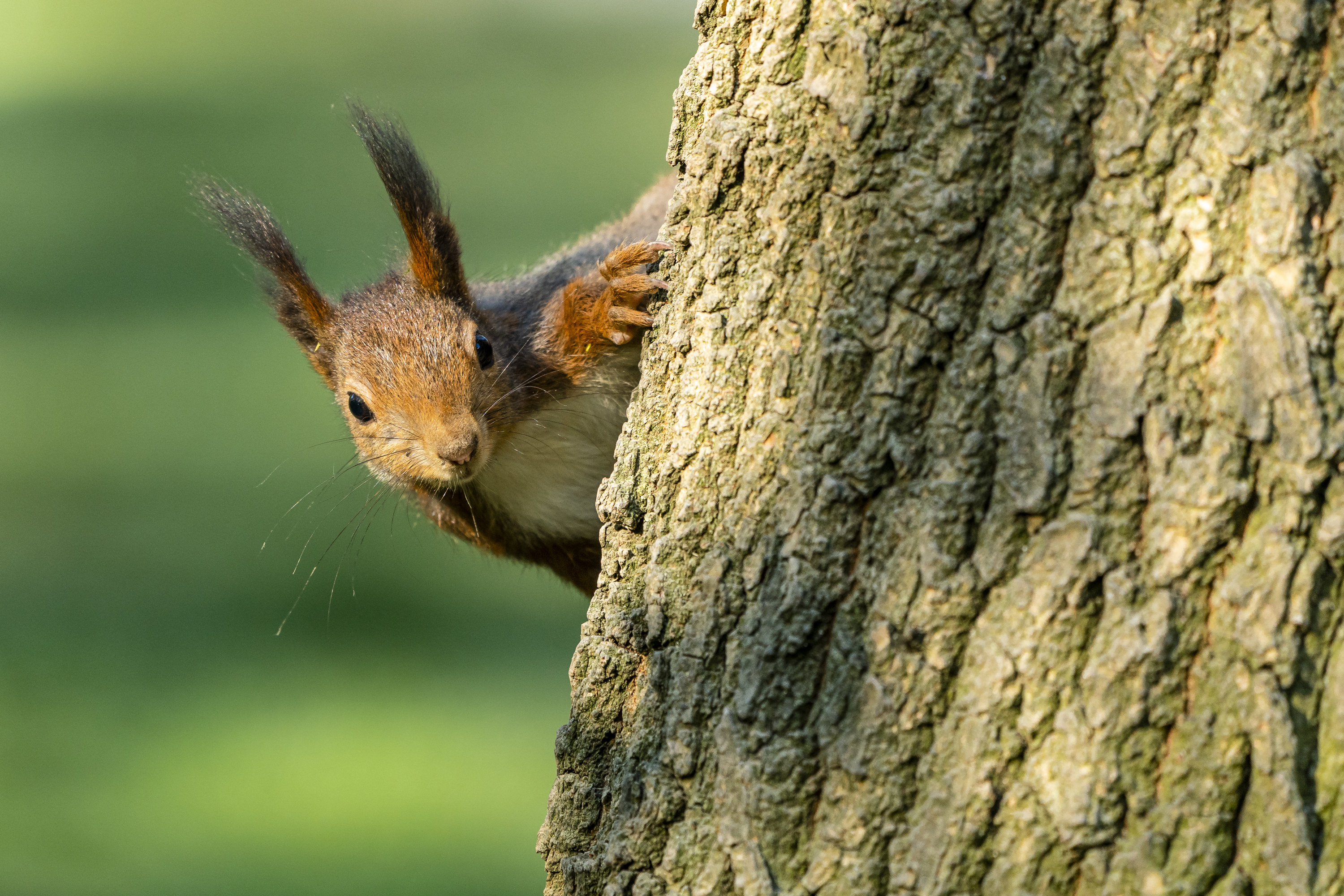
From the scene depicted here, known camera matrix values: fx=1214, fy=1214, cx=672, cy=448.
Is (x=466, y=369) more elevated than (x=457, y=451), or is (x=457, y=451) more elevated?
(x=466, y=369)

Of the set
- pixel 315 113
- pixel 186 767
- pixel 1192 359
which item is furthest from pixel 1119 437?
pixel 315 113

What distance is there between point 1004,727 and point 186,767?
119 inches

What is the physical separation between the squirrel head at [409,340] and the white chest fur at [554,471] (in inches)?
5.4

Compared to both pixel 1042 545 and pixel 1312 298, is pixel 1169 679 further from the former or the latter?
pixel 1312 298

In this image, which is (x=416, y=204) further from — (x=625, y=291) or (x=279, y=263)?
(x=625, y=291)

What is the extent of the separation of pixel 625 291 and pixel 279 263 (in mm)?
881

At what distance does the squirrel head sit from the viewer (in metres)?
2.43

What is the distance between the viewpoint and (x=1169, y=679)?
1219 mm

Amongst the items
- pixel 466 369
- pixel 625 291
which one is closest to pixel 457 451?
pixel 466 369

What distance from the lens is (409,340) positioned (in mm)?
2521

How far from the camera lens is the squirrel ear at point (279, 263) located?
8.25ft

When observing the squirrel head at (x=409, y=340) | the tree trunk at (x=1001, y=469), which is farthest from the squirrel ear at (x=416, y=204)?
the tree trunk at (x=1001, y=469)

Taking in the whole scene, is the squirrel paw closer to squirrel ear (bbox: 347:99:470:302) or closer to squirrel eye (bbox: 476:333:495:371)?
squirrel eye (bbox: 476:333:495:371)

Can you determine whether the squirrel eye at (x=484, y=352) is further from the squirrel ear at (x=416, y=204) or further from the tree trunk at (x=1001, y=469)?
the tree trunk at (x=1001, y=469)
